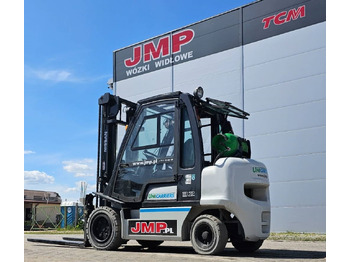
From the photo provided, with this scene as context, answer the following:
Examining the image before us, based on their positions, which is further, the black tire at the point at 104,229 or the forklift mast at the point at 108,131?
the forklift mast at the point at 108,131

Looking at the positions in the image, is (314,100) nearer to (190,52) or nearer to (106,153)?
(190,52)

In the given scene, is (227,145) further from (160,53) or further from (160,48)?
(160,48)

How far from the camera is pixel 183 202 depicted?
26.3 ft

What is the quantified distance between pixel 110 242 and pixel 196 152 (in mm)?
2442

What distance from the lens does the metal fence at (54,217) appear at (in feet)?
102

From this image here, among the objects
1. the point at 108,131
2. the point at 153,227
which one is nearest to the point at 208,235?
the point at 153,227

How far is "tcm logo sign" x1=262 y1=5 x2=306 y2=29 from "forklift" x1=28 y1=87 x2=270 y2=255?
36.5 feet

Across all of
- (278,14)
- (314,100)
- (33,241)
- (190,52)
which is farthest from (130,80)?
(33,241)

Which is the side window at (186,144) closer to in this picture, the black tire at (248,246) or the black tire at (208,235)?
the black tire at (208,235)

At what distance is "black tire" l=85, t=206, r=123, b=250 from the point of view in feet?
28.6

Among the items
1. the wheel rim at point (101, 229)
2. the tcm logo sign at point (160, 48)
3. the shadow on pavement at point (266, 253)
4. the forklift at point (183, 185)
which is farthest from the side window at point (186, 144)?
the tcm logo sign at point (160, 48)

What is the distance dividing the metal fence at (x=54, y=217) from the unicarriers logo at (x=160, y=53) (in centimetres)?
990

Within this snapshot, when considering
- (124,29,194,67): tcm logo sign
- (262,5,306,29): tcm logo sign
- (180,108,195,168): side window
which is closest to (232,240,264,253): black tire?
(180,108,195,168): side window

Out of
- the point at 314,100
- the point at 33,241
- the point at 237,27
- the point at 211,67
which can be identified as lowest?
the point at 33,241
